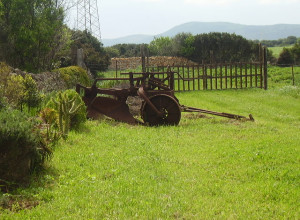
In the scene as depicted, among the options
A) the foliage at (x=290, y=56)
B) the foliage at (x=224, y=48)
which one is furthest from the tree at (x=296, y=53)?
the foliage at (x=224, y=48)

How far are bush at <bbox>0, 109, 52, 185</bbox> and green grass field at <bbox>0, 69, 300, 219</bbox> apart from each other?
0.90 feet

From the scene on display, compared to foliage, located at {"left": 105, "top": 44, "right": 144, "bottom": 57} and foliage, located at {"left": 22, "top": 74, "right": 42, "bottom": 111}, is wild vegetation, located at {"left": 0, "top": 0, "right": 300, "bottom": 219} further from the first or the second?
foliage, located at {"left": 105, "top": 44, "right": 144, "bottom": 57}

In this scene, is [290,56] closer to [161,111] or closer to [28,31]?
[28,31]

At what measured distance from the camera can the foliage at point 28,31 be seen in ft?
51.8

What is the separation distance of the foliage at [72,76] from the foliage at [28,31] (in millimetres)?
1312

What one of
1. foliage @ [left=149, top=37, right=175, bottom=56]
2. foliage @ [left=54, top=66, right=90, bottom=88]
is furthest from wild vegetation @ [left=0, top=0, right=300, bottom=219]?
foliage @ [left=149, top=37, right=175, bottom=56]

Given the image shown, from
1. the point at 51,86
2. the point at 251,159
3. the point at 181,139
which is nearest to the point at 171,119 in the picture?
the point at 181,139

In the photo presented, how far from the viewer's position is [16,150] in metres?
5.50

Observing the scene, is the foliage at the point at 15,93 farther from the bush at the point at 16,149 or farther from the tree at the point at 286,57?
the tree at the point at 286,57

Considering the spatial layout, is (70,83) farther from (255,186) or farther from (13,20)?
(255,186)

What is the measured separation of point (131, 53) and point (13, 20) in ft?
109

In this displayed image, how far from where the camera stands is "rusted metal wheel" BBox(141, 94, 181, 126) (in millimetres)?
11250

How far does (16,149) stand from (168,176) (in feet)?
7.55

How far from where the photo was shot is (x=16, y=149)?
18.1 feet
